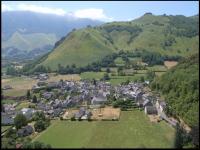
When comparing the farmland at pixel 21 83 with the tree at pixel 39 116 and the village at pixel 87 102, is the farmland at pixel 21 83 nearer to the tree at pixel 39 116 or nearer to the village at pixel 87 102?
the village at pixel 87 102

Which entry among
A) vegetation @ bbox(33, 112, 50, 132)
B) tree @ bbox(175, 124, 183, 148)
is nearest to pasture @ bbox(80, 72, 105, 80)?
vegetation @ bbox(33, 112, 50, 132)

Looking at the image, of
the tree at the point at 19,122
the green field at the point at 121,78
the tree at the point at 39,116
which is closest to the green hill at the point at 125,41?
the green field at the point at 121,78

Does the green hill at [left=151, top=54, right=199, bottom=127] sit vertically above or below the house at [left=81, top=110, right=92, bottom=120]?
above

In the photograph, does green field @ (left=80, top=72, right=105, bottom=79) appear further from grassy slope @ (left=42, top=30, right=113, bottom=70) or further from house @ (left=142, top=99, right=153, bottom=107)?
house @ (left=142, top=99, right=153, bottom=107)

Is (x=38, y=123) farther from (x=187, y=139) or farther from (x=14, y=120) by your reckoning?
(x=187, y=139)

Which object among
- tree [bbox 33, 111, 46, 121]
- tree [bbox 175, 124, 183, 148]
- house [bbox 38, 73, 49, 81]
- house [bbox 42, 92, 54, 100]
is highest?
house [bbox 38, 73, 49, 81]

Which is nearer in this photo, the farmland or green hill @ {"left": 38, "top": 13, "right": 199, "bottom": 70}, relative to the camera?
the farmland
